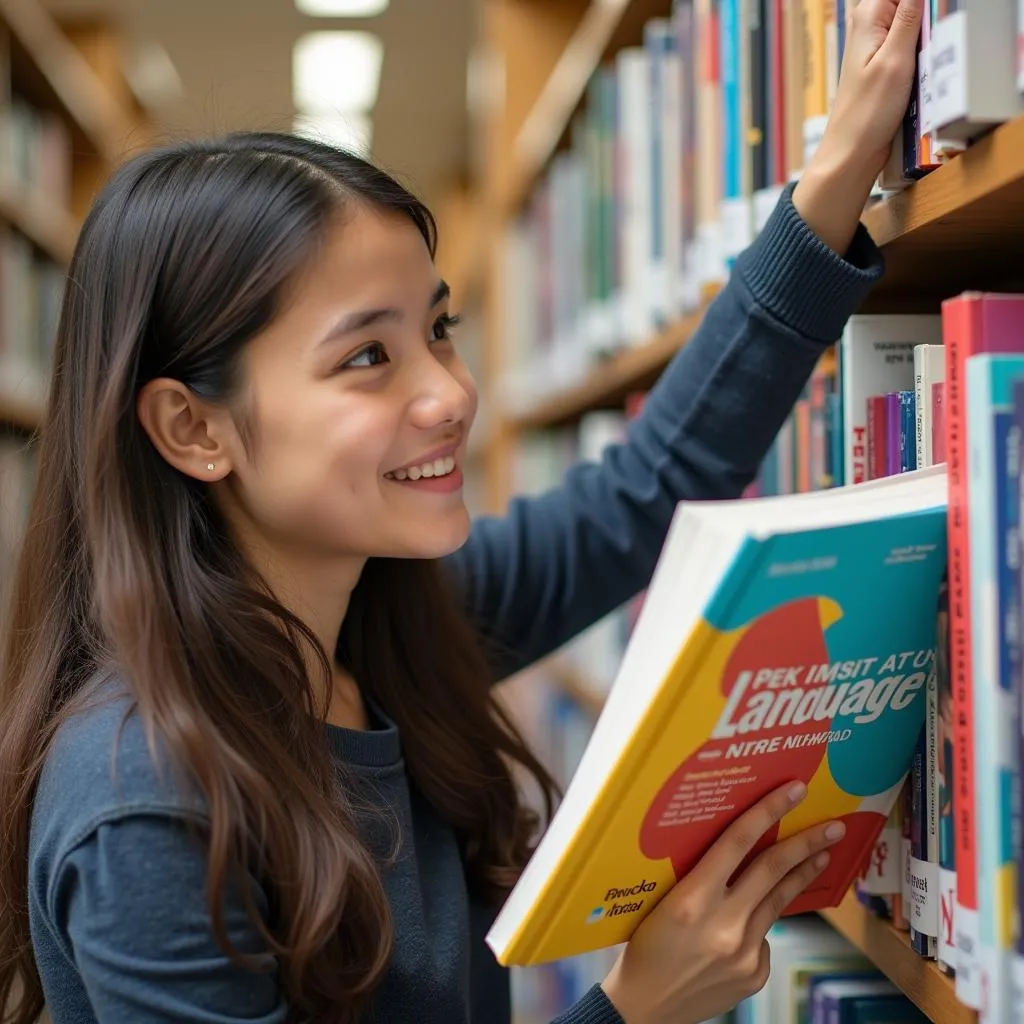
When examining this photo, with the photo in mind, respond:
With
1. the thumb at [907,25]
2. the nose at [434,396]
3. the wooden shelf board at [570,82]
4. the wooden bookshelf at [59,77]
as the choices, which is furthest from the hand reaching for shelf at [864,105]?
the wooden bookshelf at [59,77]

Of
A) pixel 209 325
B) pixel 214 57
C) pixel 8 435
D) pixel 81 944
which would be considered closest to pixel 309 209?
pixel 209 325

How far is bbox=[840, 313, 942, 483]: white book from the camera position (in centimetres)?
85

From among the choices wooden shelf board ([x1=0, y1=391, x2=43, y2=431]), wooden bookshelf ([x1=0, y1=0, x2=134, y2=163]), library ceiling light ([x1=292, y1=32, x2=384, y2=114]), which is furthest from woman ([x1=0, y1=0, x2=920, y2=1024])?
library ceiling light ([x1=292, y1=32, x2=384, y2=114])

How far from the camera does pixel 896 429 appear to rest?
31.6 inches

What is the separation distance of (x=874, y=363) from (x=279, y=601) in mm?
493

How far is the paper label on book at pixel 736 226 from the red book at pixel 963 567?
491mm

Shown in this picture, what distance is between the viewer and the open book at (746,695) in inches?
24.3

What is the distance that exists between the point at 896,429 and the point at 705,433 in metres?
0.34

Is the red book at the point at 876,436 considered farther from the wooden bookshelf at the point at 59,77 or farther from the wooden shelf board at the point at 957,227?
the wooden bookshelf at the point at 59,77

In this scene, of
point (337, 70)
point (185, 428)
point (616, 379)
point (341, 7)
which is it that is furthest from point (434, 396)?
point (337, 70)

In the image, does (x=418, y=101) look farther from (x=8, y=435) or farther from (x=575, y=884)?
(x=575, y=884)

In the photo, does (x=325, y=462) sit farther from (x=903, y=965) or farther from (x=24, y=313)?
(x=24, y=313)

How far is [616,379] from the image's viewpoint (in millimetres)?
1682

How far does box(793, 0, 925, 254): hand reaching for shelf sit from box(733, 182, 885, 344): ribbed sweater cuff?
0.09 ft
